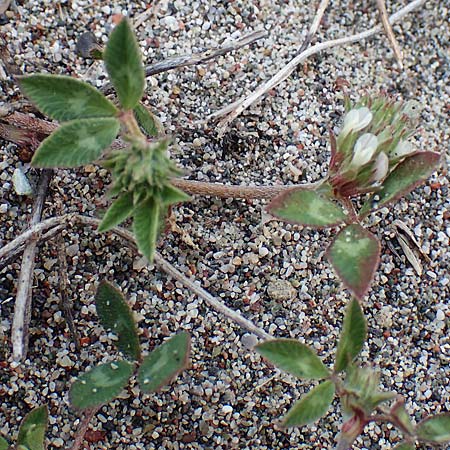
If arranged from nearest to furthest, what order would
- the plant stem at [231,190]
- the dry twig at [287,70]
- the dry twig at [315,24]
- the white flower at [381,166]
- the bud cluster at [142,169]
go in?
the bud cluster at [142,169], the white flower at [381,166], the plant stem at [231,190], the dry twig at [287,70], the dry twig at [315,24]

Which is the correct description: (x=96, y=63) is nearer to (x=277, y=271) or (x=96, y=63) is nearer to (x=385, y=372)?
(x=277, y=271)

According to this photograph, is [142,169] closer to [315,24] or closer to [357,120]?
[357,120]

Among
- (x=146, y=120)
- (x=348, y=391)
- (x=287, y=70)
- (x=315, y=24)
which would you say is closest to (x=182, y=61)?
(x=146, y=120)

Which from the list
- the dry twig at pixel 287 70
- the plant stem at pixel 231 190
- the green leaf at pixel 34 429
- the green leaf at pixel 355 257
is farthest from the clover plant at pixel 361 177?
the green leaf at pixel 34 429

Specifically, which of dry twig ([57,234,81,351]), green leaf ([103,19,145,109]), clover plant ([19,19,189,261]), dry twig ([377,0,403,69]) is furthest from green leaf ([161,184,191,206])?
dry twig ([377,0,403,69])

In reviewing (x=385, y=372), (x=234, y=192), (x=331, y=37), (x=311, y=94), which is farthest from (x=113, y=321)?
(x=331, y=37)

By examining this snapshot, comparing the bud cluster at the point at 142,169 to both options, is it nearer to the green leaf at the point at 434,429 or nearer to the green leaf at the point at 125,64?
the green leaf at the point at 125,64
